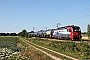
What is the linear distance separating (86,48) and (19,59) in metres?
12.2

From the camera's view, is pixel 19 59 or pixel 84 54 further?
pixel 84 54

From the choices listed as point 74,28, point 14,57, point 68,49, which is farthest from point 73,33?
point 14,57

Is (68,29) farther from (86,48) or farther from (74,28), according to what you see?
(86,48)

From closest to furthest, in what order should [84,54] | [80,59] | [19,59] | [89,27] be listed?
[19,59] → [80,59] → [84,54] → [89,27]

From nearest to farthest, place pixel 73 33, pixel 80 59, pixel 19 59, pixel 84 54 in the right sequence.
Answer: pixel 19 59
pixel 80 59
pixel 84 54
pixel 73 33

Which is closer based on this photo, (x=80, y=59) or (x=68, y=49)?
(x=80, y=59)

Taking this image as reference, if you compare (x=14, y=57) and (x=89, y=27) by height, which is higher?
(x=89, y=27)

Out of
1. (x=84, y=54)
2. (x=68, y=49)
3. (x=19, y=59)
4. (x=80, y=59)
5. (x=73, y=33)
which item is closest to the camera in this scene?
(x=19, y=59)

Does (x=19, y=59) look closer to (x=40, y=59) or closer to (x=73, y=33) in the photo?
(x=40, y=59)

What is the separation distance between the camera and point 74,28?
49000 millimetres

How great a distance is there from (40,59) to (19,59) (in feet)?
23.4

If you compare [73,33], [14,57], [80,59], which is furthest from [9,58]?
[73,33]

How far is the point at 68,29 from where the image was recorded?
51.2 m

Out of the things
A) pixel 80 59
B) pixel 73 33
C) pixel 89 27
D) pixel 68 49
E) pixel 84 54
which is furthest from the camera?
pixel 89 27
